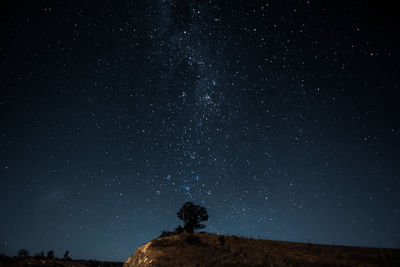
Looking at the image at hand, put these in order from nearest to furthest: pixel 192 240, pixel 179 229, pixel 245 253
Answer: pixel 245 253 < pixel 192 240 < pixel 179 229

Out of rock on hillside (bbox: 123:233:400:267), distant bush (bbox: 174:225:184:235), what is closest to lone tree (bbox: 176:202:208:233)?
distant bush (bbox: 174:225:184:235)

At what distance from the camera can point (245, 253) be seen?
13.8m

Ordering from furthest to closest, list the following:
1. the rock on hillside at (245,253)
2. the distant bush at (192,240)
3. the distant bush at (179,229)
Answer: the distant bush at (179,229)
the distant bush at (192,240)
the rock on hillside at (245,253)

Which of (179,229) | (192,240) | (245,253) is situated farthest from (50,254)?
(245,253)

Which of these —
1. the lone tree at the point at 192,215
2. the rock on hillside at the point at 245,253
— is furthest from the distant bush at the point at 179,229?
the rock on hillside at the point at 245,253

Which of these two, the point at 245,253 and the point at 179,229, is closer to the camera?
the point at 245,253

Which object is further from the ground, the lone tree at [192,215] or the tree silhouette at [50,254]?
the lone tree at [192,215]

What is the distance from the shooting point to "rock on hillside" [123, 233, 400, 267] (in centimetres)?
1095

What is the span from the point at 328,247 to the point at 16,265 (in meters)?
31.3

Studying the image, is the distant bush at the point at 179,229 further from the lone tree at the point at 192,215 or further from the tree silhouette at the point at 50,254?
the tree silhouette at the point at 50,254

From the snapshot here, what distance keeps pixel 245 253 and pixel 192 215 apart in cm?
2430

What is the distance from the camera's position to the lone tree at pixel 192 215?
36.6 metres

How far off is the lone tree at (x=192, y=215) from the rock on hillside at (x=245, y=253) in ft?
58.8

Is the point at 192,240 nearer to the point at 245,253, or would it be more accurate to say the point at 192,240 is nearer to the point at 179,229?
the point at 245,253
